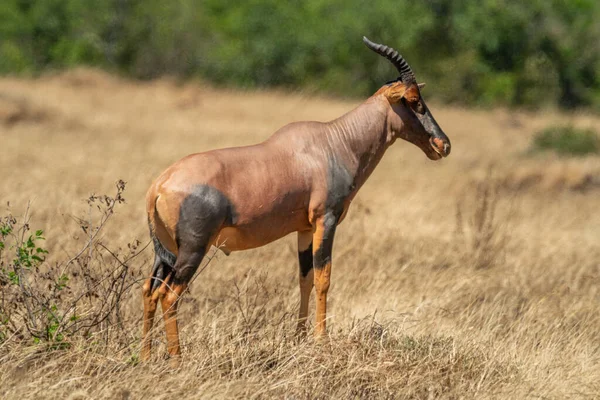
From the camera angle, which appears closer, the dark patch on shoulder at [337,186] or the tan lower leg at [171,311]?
the tan lower leg at [171,311]

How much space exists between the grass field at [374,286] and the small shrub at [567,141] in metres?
0.64

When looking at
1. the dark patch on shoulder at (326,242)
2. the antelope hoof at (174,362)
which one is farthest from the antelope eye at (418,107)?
Answer: the antelope hoof at (174,362)

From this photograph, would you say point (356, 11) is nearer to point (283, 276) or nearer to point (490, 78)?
point (490, 78)

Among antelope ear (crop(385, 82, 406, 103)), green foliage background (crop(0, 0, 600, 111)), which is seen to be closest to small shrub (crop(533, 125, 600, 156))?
green foliage background (crop(0, 0, 600, 111))

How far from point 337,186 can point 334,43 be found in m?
33.6

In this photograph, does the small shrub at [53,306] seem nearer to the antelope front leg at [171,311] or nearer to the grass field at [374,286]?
the grass field at [374,286]

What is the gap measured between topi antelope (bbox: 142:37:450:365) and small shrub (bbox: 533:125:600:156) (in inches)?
557

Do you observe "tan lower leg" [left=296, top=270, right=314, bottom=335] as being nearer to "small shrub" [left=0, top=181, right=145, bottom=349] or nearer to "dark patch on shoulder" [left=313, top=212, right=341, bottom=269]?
"dark patch on shoulder" [left=313, top=212, right=341, bottom=269]

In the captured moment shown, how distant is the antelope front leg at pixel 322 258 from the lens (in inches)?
269

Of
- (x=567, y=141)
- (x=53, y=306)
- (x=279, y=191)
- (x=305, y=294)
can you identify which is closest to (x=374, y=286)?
(x=305, y=294)

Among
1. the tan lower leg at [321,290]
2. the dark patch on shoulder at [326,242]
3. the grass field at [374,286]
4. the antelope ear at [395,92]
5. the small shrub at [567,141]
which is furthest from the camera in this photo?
the small shrub at [567,141]

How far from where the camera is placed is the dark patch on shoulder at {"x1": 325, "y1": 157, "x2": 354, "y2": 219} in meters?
6.85

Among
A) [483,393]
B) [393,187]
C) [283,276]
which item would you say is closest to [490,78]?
[393,187]

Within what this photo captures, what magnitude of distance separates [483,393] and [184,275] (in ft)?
7.42
